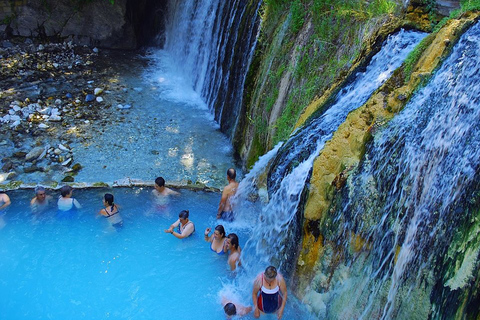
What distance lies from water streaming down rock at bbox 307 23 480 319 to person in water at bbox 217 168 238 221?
1821mm

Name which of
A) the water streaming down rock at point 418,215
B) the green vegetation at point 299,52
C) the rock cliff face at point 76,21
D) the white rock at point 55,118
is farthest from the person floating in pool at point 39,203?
the rock cliff face at point 76,21

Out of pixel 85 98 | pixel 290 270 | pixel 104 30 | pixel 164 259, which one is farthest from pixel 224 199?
pixel 104 30

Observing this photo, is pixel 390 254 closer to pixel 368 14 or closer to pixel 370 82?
pixel 370 82

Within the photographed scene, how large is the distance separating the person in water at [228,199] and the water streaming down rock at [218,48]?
205 cm

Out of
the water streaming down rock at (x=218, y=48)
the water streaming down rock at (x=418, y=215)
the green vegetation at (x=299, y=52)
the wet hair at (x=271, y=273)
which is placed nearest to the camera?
the water streaming down rock at (x=418, y=215)

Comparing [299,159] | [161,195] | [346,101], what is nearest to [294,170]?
[299,159]

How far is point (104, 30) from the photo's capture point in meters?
11.5

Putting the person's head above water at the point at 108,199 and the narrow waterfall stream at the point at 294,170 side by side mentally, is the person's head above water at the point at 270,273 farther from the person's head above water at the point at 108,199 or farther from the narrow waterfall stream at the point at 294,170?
the person's head above water at the point at 108,199

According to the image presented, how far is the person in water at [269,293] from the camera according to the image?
429cm

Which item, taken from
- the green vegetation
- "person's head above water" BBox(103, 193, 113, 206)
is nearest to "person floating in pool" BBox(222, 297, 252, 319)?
"person's head above water" BBox(103, 193, 113, 206)

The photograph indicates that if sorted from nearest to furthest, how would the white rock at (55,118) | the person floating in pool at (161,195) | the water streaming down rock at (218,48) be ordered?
1. the person floating in pool at (161,195)
2. the water streaming down rock at (218,48)
3. the white rock at (55,118)

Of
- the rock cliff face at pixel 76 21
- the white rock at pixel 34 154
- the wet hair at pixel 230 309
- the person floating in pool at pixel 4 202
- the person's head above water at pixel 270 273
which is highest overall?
the rock cliff face at pixel 76 21

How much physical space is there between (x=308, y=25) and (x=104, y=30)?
7.25 metres

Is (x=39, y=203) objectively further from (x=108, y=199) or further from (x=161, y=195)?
(x=161, y=195)
